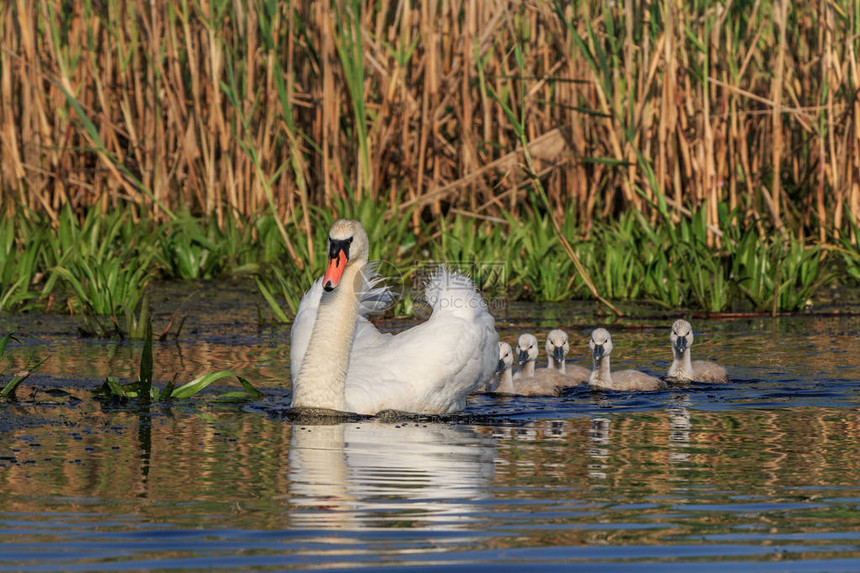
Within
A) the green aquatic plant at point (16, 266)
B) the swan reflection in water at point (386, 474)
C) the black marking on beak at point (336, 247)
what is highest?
the black marking on beak at point (336, 247)

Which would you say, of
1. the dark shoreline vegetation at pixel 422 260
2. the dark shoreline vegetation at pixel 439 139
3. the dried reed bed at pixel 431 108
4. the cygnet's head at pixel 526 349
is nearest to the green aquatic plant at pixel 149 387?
the cygnet's head at pixel 526 349

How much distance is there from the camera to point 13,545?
12.2 feet

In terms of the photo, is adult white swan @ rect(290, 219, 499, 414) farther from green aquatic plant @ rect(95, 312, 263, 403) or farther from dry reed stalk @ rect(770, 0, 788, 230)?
dry reed stalk @ rect(770, 0, 788, 230)

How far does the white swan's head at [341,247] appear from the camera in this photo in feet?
20.6

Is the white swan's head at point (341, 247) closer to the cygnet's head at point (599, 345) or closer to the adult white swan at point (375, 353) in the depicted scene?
the adult white swan at point (375, 353)

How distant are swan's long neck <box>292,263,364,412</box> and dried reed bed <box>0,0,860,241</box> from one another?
3.99m

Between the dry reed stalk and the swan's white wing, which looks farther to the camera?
the dry reed stalk

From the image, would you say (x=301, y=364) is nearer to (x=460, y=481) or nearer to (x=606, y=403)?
(x=606, y=403)

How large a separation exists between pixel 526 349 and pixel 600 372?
0.49m

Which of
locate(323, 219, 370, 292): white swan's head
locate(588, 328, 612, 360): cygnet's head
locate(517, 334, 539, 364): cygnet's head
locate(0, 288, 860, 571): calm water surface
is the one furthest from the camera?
locate(517, 334, 539, 364): cygnet's head

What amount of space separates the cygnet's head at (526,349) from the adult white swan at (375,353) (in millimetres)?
686

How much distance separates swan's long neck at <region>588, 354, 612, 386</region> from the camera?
23.6 ft

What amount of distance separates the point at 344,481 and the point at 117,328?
12.4ft

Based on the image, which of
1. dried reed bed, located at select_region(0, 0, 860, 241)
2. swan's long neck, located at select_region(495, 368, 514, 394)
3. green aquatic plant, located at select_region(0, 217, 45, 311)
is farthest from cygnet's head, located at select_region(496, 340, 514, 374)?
dried reed bed, located at select_region(0, 0, 860, 241)
